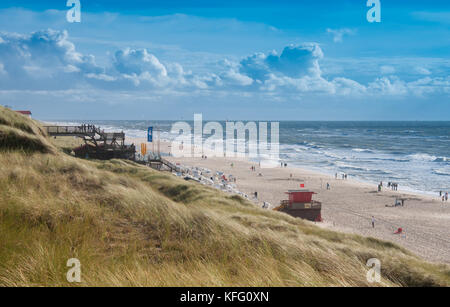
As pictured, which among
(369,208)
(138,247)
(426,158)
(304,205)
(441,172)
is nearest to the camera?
(138,247)

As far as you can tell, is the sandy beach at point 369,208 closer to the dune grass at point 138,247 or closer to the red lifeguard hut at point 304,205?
the red lifeguard hut at point 304,205

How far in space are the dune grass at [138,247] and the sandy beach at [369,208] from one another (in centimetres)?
1599

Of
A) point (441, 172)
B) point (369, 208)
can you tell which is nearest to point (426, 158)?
point (441, 172)

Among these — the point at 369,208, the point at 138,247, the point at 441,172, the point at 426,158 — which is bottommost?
the point at 369,208

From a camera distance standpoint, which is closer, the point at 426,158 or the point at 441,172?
the point at 441,172

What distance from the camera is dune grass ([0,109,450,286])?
13.8 ft

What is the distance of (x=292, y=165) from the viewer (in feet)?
186

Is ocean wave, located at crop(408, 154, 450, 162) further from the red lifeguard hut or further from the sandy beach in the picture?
the red lifeguard hut

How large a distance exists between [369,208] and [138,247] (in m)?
29.1

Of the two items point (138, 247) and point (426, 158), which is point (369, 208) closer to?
point (138, 247)

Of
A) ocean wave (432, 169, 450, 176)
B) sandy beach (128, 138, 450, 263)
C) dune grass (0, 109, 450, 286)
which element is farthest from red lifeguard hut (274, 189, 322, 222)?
ocean wave (432, 169, 450, 176)

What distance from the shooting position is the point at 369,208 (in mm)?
30250

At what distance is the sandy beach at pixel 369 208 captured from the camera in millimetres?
21984

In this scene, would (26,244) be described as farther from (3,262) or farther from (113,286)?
(113,286)
